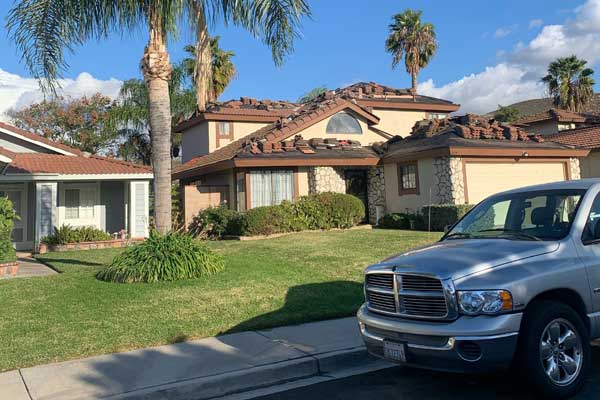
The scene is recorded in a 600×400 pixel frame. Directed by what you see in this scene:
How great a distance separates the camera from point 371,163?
70.1 ft

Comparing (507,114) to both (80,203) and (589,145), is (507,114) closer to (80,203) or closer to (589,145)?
(589,145)

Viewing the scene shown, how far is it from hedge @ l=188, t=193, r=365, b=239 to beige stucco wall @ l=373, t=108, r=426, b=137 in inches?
323

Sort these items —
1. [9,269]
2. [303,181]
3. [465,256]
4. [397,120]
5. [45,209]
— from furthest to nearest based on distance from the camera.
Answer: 1. [397,120]
2. [303,181]
3. [45,209]
4. [9,269]
5. [465,256]

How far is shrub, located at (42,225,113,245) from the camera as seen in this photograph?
17938 millimetres

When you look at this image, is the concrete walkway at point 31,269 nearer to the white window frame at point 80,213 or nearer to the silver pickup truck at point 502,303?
the white window frame at point 80,213

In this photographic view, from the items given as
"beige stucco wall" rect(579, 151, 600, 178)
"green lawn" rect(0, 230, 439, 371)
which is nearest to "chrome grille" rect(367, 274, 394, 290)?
"green lawn" rect(0, 230, 439, 371)

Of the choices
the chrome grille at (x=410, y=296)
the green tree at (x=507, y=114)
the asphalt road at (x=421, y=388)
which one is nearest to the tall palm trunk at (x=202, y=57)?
the chrome grille at (x=410, y=296)

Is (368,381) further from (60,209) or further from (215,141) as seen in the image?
(215,141)

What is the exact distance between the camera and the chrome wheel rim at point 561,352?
4434 millimetres

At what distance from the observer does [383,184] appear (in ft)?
71.6

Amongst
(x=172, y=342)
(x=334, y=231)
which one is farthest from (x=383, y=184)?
(x=172, y=342)

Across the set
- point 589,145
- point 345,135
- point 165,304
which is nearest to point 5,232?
point 165,304

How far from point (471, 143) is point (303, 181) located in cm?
649

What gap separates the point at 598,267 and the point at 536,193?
3.83ft
